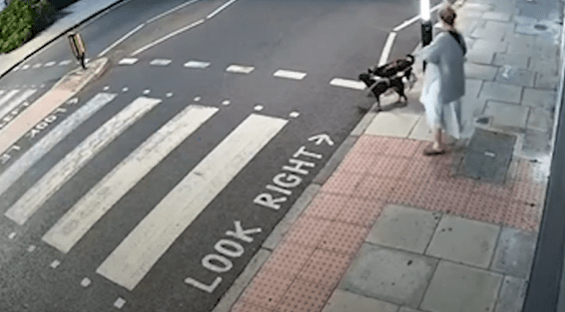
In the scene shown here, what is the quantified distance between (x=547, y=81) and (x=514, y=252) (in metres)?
4.80

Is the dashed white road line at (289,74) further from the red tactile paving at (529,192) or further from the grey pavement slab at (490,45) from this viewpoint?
the red tactile paving at (529,192)

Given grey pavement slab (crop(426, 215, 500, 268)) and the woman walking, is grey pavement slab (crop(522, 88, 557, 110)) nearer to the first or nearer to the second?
the woman walking

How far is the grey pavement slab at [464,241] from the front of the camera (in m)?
7.02

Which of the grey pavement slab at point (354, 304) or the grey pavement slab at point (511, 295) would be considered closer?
the grey pavement slab at point (511, 295)

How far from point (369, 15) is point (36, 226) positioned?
964cm

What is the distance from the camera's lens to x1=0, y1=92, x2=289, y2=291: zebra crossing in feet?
27.4

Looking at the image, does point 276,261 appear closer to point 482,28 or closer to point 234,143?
point 234,143

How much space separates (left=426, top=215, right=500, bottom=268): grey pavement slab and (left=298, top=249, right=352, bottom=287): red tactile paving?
3.36ft

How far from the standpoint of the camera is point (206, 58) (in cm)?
1438

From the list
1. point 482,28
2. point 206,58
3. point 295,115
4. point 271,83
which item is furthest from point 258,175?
point 482,28

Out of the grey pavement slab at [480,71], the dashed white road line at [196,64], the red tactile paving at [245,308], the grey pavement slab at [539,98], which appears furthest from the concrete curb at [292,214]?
the dashed white road line at [196,64]

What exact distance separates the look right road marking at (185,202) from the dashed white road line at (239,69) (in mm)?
2259

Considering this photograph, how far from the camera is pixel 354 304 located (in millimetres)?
6723

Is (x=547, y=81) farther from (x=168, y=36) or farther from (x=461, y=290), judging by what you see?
(x=168, y=36)
